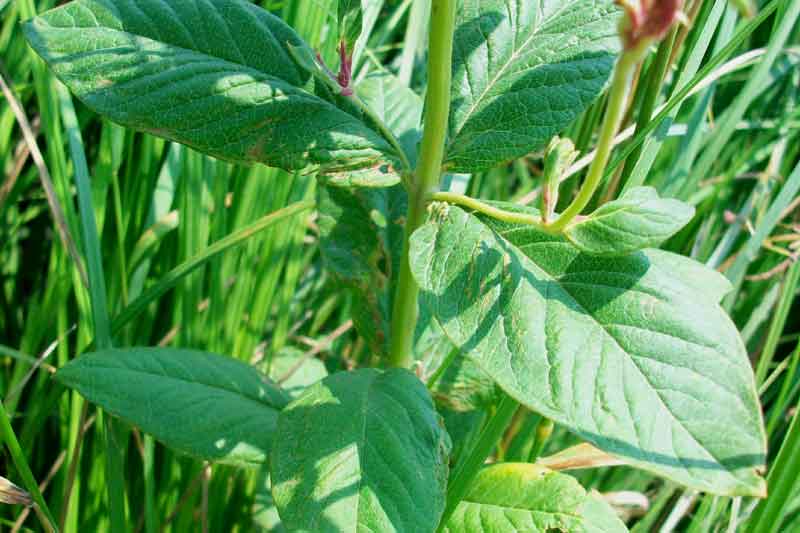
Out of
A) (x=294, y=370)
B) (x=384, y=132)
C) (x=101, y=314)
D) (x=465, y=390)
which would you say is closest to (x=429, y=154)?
(x=384, y=132)

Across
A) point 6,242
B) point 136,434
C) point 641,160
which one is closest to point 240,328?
point 136,434

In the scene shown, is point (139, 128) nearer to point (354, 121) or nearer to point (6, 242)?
point (354, 121)

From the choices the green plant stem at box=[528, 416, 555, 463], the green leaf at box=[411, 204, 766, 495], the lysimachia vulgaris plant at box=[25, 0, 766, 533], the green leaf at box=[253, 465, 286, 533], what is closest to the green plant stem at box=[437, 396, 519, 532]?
the lysimachia vulgaris plant at box=[25, 0, 766, 533]

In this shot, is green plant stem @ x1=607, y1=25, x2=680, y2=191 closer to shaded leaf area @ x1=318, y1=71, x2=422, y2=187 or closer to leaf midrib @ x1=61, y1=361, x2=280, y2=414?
shaded leaf area @ x1=318, y1=71, x2=422, y2=187

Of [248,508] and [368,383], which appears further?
[248,508]

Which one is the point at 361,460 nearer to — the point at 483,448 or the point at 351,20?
the point at 483,448
